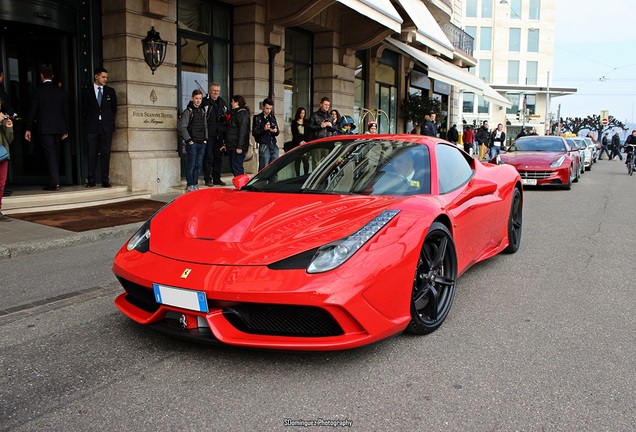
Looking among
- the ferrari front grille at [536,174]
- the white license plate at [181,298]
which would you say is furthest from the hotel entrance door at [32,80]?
the ferrari front grille at [536,174]

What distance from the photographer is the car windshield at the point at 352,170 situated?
4.11 meters

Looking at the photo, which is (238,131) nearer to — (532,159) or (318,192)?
(318,192)

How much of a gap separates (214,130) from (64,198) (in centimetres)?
320

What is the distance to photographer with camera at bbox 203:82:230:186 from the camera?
11.2 metres

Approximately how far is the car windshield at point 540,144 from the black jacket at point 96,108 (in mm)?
10626

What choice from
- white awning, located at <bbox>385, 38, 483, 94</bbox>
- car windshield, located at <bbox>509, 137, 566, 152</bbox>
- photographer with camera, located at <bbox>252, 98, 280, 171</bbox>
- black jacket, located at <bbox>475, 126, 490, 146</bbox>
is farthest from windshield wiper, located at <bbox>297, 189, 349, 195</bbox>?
black jacket, located at <bbox>475, 126, 490, 146</bbox>

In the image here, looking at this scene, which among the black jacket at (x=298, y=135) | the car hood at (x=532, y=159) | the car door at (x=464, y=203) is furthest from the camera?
the car hood at (x=532, y=159)

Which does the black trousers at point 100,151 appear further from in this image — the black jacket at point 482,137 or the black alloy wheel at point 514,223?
the black jacket at point 482,137

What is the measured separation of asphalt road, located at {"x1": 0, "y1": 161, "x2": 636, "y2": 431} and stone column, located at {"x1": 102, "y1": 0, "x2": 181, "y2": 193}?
6.13m

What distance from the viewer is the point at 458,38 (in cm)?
2839

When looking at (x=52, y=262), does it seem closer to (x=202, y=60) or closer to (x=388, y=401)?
(x=388, y=401)

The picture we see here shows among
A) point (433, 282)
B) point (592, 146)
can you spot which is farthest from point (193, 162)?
point (592, 146)

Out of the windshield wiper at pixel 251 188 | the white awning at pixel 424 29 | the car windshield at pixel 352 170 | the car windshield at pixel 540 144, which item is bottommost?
the windshield wiper at pixel 251 188

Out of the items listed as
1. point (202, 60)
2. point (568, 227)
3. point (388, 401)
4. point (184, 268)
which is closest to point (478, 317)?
point (388, 401)
